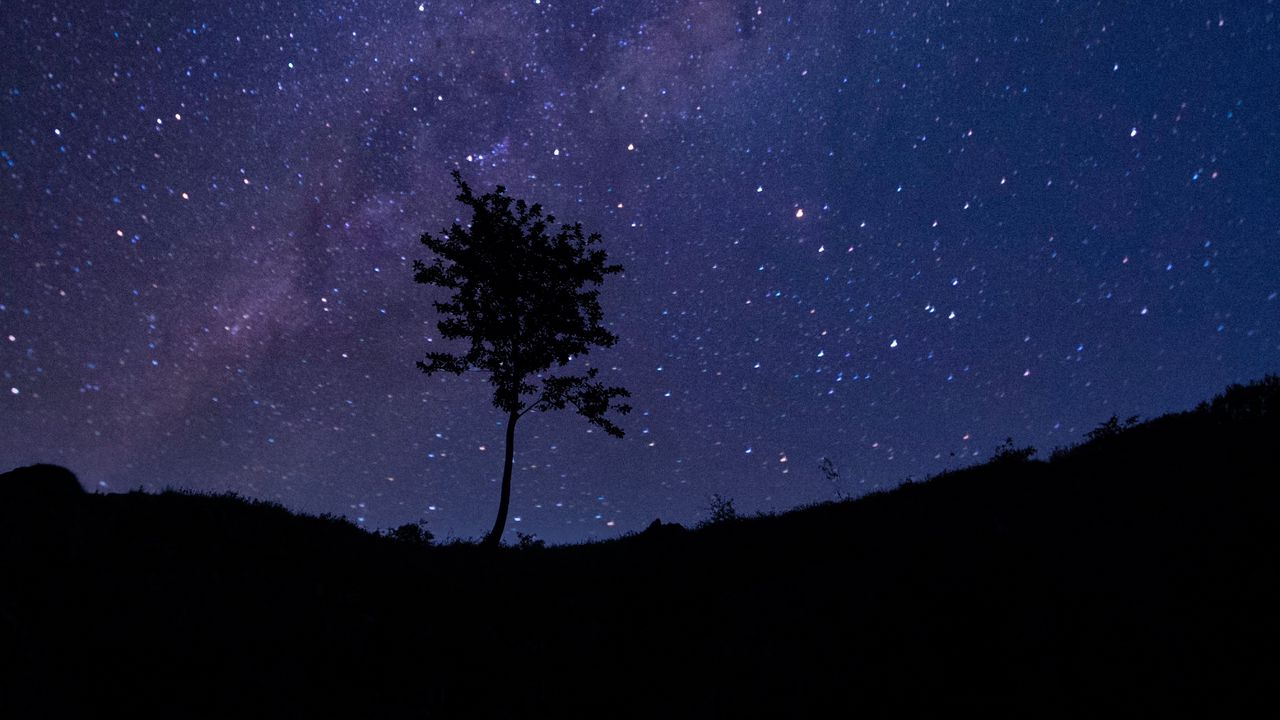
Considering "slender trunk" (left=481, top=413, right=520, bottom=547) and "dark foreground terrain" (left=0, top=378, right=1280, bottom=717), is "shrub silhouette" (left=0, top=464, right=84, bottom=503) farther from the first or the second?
"slender trunk" (left=481, top=413, right=520, bottom=547)

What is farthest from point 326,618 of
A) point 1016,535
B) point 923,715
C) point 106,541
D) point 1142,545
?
point 1142,545

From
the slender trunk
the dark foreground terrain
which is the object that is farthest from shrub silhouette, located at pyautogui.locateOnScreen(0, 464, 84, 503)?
the slender trunk

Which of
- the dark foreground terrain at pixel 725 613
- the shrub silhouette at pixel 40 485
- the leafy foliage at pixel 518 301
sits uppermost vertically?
the leafy foliage at pixel 518 301

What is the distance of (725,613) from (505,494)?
414 inches

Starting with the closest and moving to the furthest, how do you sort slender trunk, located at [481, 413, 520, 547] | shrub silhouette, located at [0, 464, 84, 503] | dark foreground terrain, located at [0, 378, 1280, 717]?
dark foreground terrain, located at [0, 378, 1280, 717], shrub silhouette, located at [0, 464, 84, 503], slender trunk, located at [481, 413, 520, 547]

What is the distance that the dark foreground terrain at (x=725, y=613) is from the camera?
535 cm

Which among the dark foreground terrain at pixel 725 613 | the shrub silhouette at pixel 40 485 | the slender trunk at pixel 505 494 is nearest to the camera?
the dark foreground terrain at pixel 725 613

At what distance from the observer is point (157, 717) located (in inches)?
206

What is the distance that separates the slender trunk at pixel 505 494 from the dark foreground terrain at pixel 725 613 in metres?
4.69

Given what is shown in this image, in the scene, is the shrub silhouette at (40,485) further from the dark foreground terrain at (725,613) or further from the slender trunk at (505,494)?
the slender trunk at (505,494)

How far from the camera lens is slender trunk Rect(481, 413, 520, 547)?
53.1ft

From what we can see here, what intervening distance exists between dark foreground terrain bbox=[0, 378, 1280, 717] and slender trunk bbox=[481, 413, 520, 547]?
185 inches

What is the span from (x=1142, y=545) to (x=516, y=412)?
16307 mm

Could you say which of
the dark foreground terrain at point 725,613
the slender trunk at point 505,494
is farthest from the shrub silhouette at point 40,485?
the slender trunk at point 505,494
